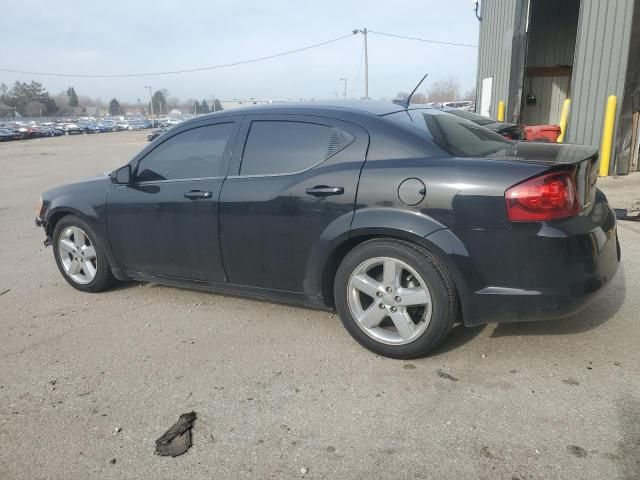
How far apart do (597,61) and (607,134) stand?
1397mm

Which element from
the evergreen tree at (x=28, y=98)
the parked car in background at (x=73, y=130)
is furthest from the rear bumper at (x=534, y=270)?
the evergreen tree at (x=28, y=98)

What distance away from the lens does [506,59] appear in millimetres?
13453

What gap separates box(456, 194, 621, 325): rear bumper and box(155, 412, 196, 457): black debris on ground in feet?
5.40

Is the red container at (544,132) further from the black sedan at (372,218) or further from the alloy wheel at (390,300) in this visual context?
the alloy wheel at (390,300)

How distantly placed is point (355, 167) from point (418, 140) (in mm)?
413

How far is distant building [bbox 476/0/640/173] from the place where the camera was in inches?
378

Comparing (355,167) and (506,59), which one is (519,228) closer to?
(355,167)

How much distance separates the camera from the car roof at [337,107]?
3.51 meters

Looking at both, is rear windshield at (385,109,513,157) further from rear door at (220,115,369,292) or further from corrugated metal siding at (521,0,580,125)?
corrugated metal siding at (521,0,580,125)

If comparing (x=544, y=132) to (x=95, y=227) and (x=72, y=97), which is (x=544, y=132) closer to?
(x=95, y=227)

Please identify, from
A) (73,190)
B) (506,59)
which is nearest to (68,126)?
(506,59)

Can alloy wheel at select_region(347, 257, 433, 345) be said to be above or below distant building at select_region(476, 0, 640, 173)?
below

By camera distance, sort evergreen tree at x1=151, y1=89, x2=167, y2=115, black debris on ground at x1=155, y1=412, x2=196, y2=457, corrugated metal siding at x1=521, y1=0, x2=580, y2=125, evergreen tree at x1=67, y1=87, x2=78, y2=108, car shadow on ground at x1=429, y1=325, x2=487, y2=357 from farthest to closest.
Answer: evergreen tree at x1=151, y1=89, x2=167, y2=115
evergreen tree at x1=67, y1=87, x2=78, y2=108
corrugated metal siding at x1=521, y1=0, x2=580, y2=125
car shadow on ground at x1=429, y1=325, x2=487, y2=357
black debris on ground at x1=155, y1=412, x2=196, y2=457

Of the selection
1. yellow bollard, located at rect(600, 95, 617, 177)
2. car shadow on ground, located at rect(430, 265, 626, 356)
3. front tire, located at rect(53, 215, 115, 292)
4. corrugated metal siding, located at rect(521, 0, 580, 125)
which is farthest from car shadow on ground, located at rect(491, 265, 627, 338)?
corrugated metal siding, located at rect(521, 0, 580, 125)
